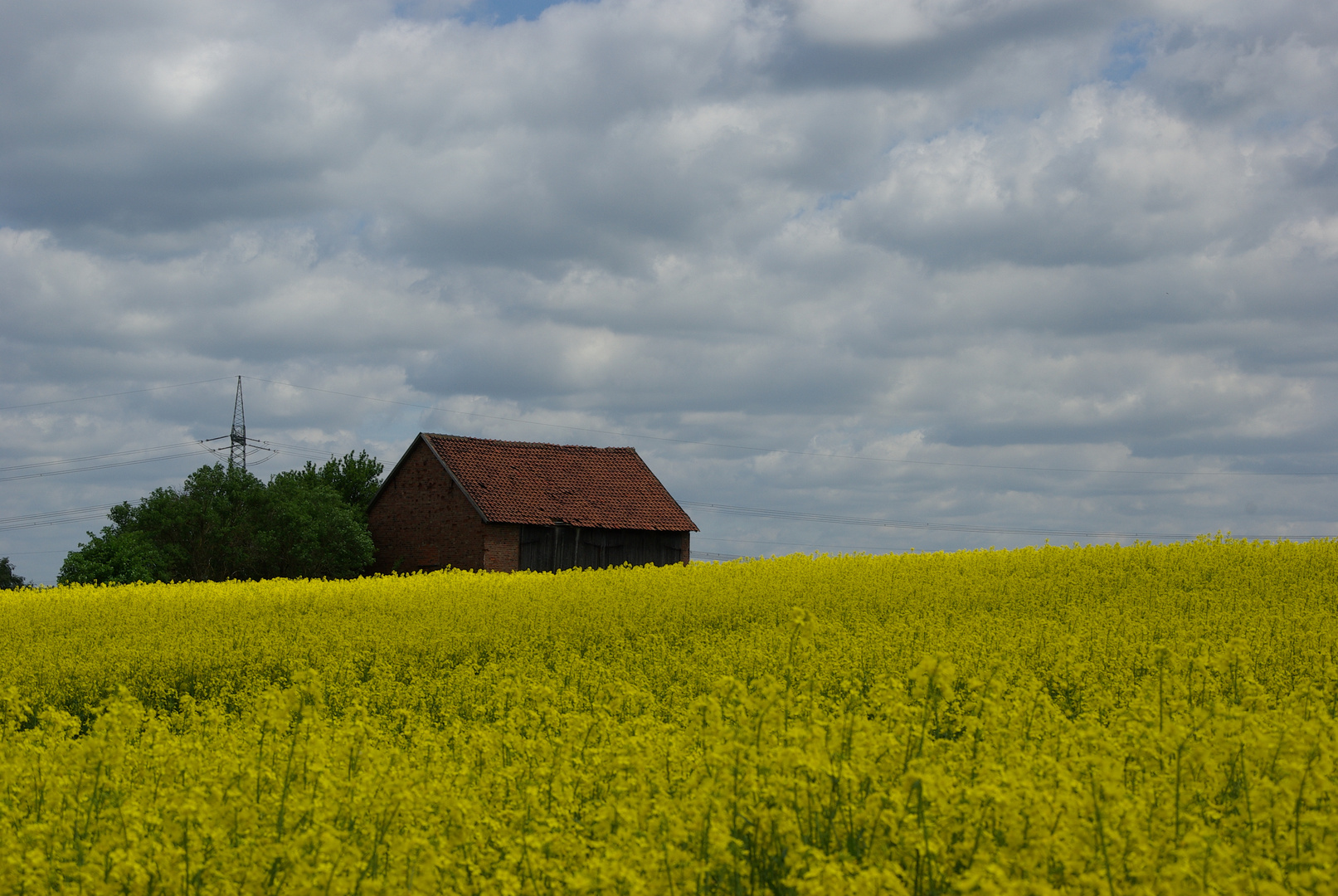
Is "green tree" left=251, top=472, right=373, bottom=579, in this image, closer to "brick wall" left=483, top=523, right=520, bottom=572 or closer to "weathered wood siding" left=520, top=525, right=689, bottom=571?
"brick wall" left=483, top=523, right=520, bottom=572

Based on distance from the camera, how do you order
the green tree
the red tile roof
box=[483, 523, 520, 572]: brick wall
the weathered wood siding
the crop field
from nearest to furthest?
the crop field < box=[483, 523, 520, 572]: brick wall < the weathered wood siding < the red tile roof < the green tree

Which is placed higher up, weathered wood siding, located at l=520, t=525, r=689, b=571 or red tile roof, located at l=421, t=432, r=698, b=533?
red tile roof, located at l=421, t=432, r=698, b=533

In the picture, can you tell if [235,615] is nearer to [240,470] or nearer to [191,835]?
[191,835]

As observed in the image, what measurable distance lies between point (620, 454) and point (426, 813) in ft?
124

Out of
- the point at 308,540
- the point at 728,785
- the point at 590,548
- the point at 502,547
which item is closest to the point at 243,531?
the point at 308,540

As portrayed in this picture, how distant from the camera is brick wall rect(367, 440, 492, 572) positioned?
36.2m

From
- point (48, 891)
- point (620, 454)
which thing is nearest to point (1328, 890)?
point (48, 891)

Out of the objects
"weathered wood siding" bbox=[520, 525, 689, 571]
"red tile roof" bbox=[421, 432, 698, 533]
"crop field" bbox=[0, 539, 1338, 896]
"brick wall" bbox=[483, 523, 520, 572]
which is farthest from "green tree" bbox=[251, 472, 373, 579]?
"crop field" bbox=[0, 539, 1338, 896]

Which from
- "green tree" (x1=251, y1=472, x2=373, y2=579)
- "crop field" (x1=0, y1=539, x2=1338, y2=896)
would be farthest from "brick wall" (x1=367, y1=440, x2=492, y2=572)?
"crop field" (x1=0, y1=539, x2=1338, y2=896)

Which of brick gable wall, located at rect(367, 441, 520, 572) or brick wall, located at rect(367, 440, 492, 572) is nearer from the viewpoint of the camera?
brick gable wall, located at rect(367, 441, 520, 572)

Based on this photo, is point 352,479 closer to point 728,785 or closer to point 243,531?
point 243,531

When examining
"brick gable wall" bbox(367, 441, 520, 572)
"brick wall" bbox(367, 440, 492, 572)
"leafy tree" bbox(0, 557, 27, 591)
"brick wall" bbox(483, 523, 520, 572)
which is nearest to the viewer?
"brick wall" bbox(483, 523, 520, 572)

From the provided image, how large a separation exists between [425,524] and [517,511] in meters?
4.21

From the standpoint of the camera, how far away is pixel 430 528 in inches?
1503
